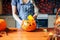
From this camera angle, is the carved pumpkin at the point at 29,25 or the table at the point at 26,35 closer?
the table at the point at 26,35

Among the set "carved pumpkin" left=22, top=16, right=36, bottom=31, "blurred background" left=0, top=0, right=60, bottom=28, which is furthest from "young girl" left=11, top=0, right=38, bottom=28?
"blurred background" left=0, top=0, right=60, bottom=28

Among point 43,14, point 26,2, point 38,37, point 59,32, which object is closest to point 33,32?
point 38,37

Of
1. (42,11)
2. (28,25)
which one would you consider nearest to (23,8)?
(28,25)

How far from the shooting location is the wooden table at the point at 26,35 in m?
1.49

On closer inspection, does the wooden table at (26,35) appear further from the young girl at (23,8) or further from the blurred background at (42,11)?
the blurred background at (42,11)

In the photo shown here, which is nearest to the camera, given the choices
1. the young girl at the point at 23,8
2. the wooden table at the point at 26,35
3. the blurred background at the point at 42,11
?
the wooden table at the point at 26,35

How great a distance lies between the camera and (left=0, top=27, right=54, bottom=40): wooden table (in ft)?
4.88

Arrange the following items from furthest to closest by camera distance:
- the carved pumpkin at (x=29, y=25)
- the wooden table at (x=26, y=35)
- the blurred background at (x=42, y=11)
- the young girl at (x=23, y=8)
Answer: the blurred background at (x=42, y=11)
the young girl at (x=23, y=8)
the carved pumpkin at (x=29, y=25)
the wooden table at (x=26, y=35)

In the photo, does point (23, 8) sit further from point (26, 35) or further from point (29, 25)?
point (26, 35)

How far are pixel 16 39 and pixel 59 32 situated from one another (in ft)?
1.19

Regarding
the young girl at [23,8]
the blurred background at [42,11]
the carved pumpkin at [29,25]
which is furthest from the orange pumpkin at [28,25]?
the blurred background at [42,11]

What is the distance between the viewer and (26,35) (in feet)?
5.14

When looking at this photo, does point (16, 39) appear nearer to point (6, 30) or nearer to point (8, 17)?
point (6, 30)

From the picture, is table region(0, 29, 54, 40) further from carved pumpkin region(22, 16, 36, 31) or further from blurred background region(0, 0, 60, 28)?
blurred background region(0, 0, 60, 28)
